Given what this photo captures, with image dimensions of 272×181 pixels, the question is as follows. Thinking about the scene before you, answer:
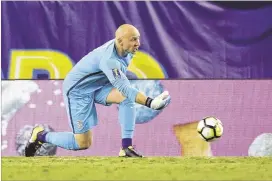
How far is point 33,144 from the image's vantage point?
831cm

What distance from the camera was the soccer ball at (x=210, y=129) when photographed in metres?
7.68

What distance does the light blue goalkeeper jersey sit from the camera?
24.5 feet

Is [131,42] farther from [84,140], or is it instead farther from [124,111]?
[84,140]

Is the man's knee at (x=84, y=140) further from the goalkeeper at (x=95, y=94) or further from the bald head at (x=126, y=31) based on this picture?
the bald head at (x=126, y=31)

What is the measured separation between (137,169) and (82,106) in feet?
6.42

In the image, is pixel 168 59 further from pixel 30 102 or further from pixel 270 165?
pixel 270 165

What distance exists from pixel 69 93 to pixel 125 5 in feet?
3.91

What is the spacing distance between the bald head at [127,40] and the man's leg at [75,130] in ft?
1.99

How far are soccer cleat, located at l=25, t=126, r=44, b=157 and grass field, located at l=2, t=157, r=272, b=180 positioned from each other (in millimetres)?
882

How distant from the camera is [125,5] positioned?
8.73 metres

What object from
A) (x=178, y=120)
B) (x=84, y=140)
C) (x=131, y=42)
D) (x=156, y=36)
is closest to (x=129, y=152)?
(x=84, y=140)

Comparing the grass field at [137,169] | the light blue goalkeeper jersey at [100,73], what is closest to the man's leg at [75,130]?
the light blue goalkeeper jersey at [100,73]

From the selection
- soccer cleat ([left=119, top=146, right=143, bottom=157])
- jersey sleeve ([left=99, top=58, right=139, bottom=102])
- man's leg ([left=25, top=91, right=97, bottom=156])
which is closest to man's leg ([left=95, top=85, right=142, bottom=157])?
soccer cleat ([left=119, top=146, right=143, bottom=157])

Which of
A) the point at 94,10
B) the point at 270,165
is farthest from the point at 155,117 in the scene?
the point at 270,165
